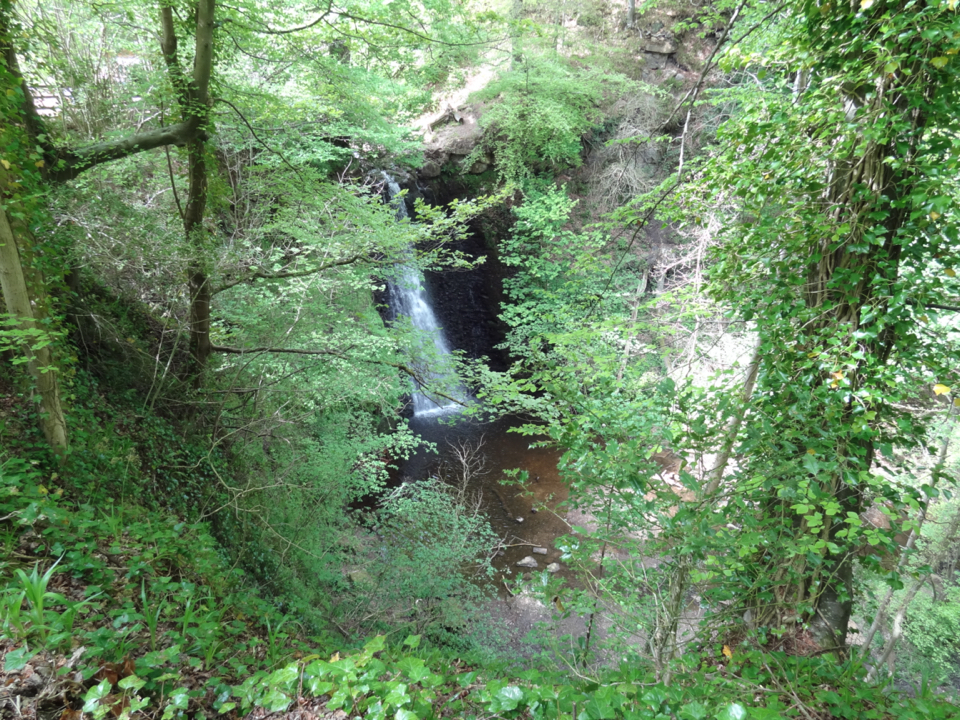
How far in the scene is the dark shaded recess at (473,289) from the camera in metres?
13.1

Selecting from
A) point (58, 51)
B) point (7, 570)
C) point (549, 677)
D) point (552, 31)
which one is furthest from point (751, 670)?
point (552, 31)

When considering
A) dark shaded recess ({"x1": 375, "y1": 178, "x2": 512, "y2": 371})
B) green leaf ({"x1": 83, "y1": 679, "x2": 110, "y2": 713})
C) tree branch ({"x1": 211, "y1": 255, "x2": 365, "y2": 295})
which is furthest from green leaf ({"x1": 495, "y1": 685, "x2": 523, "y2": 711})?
dark shaded recess ({"x1": 375, "y1": 178, "x2": 512, "y2": 371})

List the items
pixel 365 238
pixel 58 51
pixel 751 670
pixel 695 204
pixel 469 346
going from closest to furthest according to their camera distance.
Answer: pixel 751 670, pixel 695 204, pixel 58 51, pixel 365 238, pixel 469 346

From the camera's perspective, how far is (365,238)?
545 cm

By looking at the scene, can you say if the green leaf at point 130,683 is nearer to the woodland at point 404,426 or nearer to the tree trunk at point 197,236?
the woodland at point 404,426

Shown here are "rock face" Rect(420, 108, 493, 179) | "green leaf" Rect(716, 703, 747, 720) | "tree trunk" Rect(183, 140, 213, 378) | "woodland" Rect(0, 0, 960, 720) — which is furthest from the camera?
"rock face" Rect(420, 108, 493, 179)

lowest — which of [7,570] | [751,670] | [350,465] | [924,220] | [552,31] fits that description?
[350,465]

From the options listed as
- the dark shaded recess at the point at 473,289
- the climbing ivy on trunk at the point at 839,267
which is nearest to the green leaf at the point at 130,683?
the climbing ivy on trunk at the point at 839,267

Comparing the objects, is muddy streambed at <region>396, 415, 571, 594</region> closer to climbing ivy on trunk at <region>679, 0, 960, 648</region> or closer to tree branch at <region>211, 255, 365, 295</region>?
tree branch at <region>211, 255, 365, 295</region>

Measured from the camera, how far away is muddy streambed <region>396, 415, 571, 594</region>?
7.99m

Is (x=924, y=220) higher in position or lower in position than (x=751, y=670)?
higher

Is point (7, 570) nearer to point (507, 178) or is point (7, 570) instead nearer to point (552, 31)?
point (507, 178)

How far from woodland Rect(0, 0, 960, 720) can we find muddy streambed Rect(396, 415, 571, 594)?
19cm

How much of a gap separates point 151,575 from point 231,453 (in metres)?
2.89
